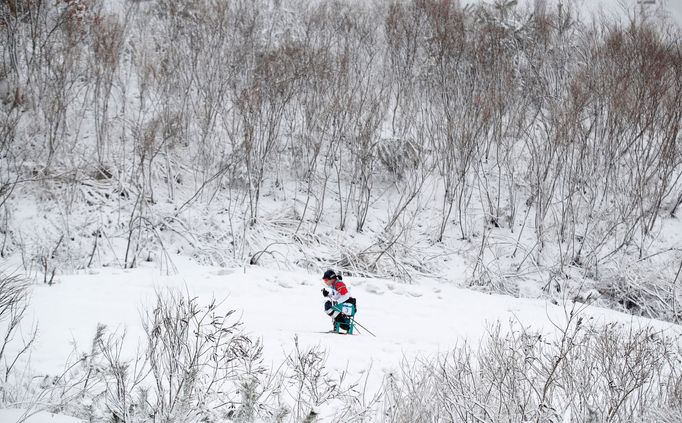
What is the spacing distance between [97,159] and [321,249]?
6757 millimetres

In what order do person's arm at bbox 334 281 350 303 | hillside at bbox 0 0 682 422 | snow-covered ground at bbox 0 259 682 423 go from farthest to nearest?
hillside at bbox 0 0 682 422, person's arm at bbox 334 281 350 303, snow-covered ground at bbox 0 259 682 423

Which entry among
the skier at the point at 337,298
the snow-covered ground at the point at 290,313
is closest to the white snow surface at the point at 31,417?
the snow-covered ground at the point at 290,313

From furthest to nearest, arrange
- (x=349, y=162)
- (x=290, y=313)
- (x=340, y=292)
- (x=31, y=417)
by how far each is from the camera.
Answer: (x=349, y=162) < (x=290, y=313) < (x=340, y=292) < (x=31, y=417)

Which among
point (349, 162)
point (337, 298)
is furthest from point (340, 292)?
point (349, 162)

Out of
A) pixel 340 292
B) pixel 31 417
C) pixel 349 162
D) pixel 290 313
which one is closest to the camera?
pixel 31 417

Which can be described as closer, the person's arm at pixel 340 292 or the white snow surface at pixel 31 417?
the white snow surface at pixel 31 417

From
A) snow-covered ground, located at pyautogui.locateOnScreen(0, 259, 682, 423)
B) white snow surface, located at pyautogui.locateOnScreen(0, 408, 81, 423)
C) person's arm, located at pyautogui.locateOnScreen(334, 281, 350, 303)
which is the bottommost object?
snow-covered ground, located at pyautogui.locateOnScreen(0, 259, 682, 423)

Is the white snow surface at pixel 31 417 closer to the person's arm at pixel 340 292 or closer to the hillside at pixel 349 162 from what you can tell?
the person's arm at pixel 340 292

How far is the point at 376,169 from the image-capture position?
1558 cm

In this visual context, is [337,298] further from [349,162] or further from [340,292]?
[349,162]

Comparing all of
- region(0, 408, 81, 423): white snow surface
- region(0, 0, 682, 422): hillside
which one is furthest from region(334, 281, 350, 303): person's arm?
region(0, 408, 81, 423): white snow surface

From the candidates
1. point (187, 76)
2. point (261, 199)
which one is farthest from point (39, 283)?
point (187, 76)

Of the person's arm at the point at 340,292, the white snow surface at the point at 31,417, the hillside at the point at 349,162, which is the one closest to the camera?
the white snow surface at the point at 31,417

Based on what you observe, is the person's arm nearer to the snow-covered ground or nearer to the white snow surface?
the snow-covered ground
